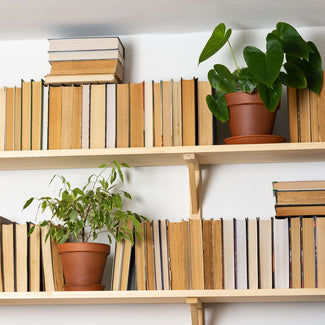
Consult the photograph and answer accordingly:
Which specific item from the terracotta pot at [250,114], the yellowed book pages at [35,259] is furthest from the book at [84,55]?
the yellowed book pages at [35,259]

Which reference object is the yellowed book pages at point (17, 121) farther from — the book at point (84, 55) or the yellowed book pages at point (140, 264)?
the yellowed book pages at point (140, 264)

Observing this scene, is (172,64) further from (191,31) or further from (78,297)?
(78,297)

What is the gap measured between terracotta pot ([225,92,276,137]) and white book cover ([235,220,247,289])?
0.30 m

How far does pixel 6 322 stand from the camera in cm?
224

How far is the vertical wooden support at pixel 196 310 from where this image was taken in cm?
196

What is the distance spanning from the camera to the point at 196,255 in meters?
2.01

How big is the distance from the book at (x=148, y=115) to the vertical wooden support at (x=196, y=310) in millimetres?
519

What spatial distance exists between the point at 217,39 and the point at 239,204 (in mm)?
576

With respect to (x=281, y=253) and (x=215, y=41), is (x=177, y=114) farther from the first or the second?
(x=281, y=253)

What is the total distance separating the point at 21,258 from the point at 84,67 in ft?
2.22

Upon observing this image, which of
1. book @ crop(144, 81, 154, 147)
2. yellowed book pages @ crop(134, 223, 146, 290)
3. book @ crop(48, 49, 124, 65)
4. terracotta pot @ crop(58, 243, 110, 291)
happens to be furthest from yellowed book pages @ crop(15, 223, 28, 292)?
book @ crop(48, 49, 124, 65)

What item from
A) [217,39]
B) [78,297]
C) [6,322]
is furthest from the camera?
[6,322]

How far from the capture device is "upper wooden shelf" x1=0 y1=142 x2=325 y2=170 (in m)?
2.01

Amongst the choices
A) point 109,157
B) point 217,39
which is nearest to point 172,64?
point 217,39
